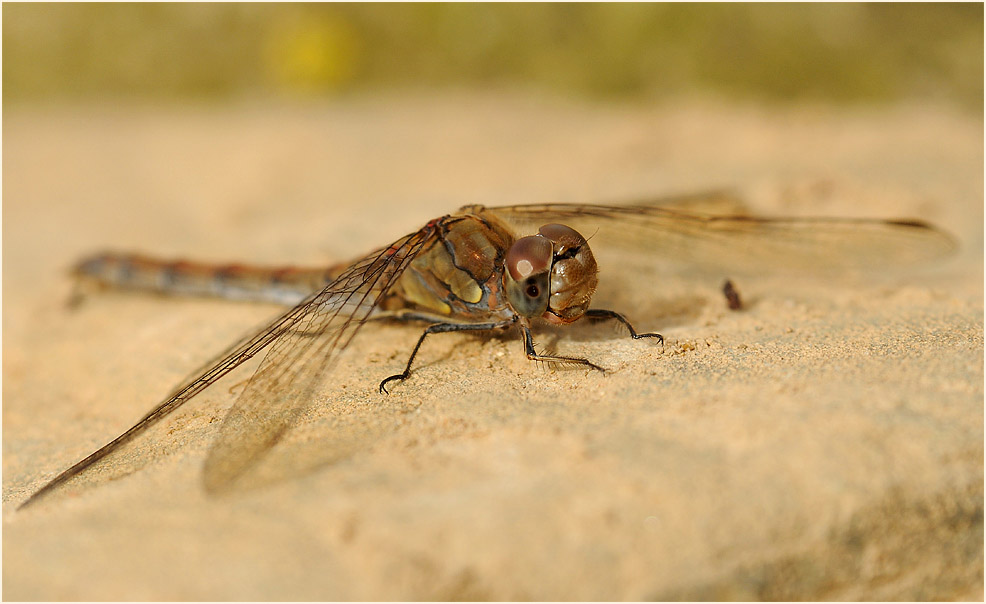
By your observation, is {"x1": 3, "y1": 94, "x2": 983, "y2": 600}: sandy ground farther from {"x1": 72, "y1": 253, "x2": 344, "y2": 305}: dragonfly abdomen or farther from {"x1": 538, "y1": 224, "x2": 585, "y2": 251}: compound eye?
{"x1": 538, "y1": 224, "x2": 585, "y2": 251}: compound eye

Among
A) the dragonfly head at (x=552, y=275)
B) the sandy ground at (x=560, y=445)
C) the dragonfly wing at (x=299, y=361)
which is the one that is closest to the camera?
the sandy ground at (x=560, y=445)

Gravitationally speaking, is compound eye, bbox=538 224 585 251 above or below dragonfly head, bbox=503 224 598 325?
above

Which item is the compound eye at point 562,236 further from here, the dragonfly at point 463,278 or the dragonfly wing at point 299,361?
the dragonfly wing at point 299,361

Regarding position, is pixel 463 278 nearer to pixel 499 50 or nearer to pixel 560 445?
pixel 560 445

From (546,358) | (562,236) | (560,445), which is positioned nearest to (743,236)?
(562,236)

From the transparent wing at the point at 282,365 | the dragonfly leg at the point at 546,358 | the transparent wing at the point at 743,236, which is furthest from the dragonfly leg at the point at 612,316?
the transparent wing at the point at 282,365

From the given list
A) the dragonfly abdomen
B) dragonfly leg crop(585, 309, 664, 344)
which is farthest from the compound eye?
the dragonfly abdomen
